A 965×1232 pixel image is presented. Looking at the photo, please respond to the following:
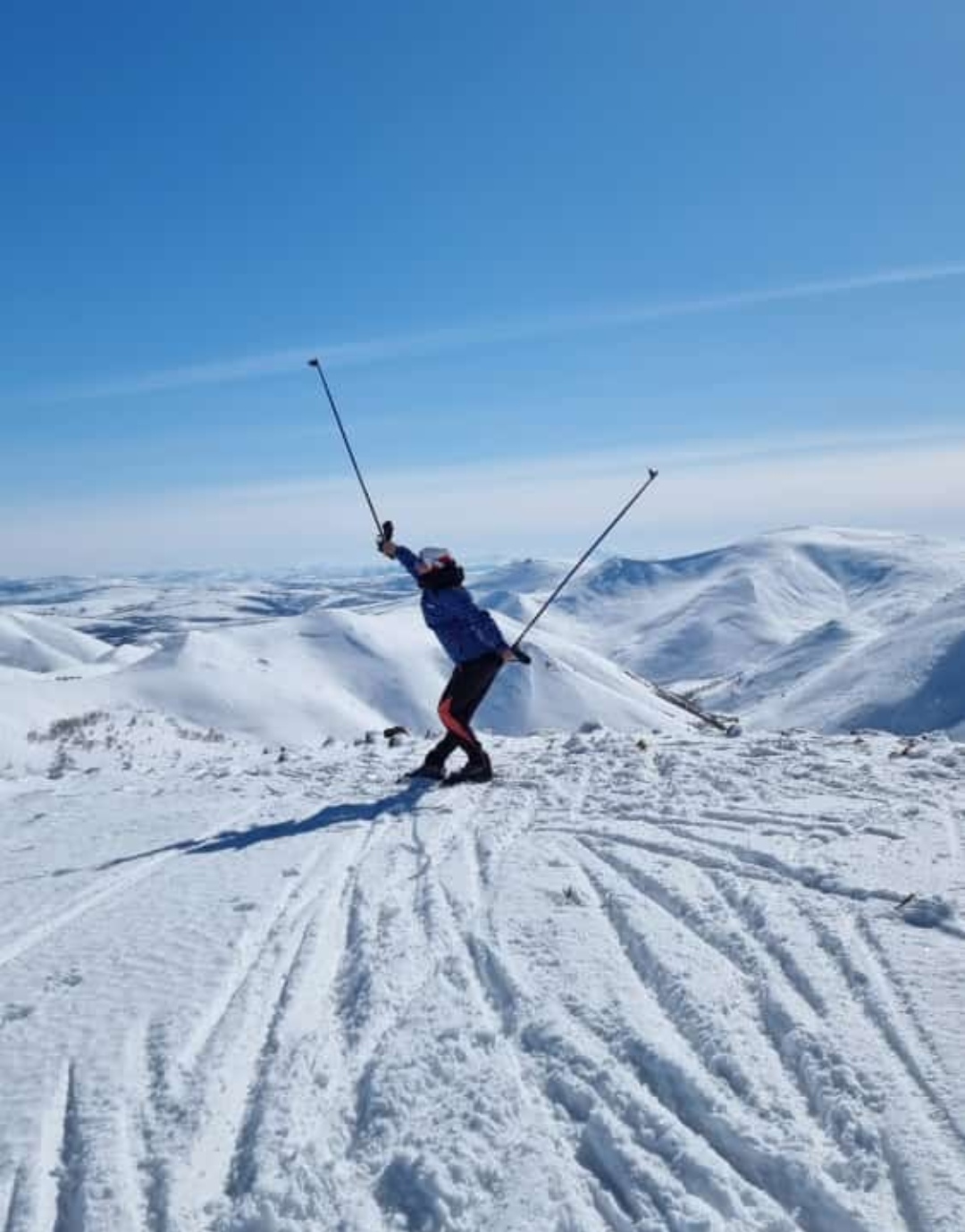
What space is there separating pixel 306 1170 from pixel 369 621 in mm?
95482

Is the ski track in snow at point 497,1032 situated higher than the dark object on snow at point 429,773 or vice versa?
the ski track in snow at point 497,1032

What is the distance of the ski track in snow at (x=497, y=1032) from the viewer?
10.1 feet

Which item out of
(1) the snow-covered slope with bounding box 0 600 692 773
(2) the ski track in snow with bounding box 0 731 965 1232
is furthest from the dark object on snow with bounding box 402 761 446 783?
(1) the snow-covered slope with bounding box 0 600 692 773

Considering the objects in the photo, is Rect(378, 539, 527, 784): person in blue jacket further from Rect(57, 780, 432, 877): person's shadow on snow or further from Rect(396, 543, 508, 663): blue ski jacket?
Rect(57, 780, 432, 877): person's shadow on snow

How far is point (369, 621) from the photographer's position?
97938 mm

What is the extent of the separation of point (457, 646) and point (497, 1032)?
6.54 metres

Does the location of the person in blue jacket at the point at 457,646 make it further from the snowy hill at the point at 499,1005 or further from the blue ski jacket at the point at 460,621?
the snowy hill at the point at 499,1005

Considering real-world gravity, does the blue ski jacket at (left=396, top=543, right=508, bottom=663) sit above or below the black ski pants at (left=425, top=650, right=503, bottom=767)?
above

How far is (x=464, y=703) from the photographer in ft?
34.3

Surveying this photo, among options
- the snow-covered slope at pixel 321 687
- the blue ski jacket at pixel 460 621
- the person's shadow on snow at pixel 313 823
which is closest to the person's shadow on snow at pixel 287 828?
the person's shadow on snow at pixel 313 823

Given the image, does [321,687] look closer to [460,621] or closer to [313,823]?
[460,621]

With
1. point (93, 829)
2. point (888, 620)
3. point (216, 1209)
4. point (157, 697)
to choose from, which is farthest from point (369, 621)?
point (888, 620)

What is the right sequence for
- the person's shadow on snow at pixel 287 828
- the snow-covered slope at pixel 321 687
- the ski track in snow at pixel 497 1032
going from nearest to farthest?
the ski track in snow at pixel 497 1032, the person's shadow on snow at pixel 287 828, the snow-covered slope at pixel 321 687

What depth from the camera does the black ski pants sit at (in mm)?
10359
